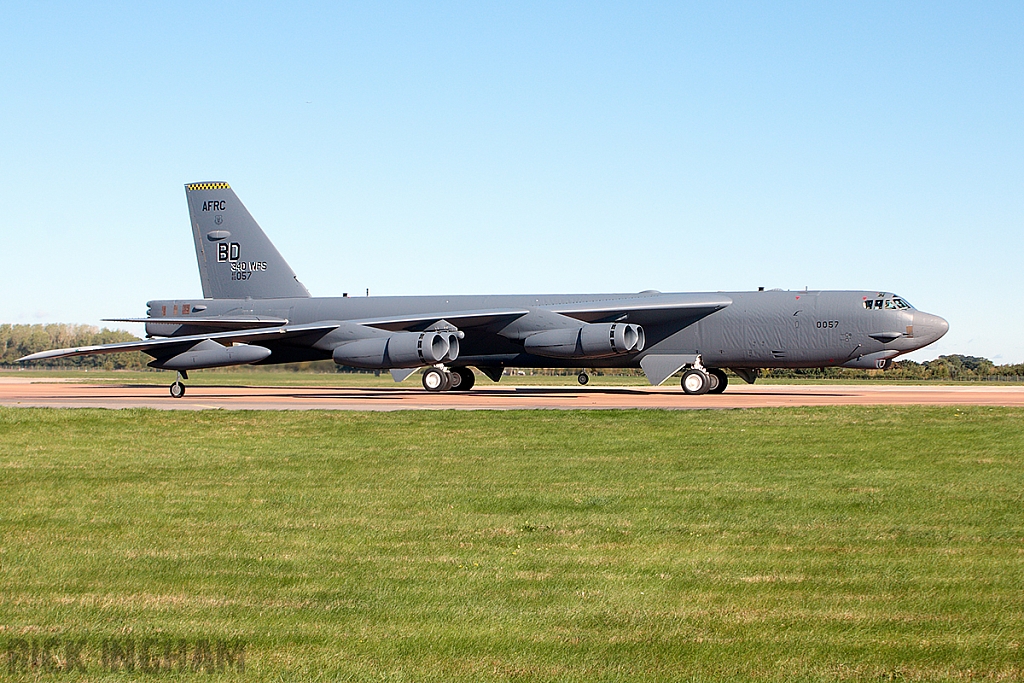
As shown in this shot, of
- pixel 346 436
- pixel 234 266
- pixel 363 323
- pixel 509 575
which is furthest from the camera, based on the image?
pixel 234 266

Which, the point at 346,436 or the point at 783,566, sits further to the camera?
the point at 346,436

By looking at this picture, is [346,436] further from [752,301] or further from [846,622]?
[752,301]

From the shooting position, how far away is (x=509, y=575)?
24.0 feet

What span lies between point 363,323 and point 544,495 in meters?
26.5

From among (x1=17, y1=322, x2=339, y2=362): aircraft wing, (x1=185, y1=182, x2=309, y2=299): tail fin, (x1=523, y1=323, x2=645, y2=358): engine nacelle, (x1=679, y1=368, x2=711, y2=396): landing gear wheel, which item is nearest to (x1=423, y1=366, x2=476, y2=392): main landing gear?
(x1=523, y1=323, x2=645, y2=358): engine nacelle

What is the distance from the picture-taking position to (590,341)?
112 feet

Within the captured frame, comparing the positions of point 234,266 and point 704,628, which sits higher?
point 234,266

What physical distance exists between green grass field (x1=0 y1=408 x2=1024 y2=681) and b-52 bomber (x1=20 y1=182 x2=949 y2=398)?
18192mm

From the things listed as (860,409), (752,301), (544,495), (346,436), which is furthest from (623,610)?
(752,301)

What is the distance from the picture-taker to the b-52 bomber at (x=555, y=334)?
3328 centimetres

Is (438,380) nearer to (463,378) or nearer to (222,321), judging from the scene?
(463,378)

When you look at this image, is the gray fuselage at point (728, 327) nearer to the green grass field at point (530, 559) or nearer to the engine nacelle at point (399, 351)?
the engine nacelle at point (399, 351)

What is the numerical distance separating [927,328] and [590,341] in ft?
33.2

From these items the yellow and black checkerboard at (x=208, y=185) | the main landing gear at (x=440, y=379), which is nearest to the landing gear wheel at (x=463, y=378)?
the main landing gear at (x=440, y=379)
